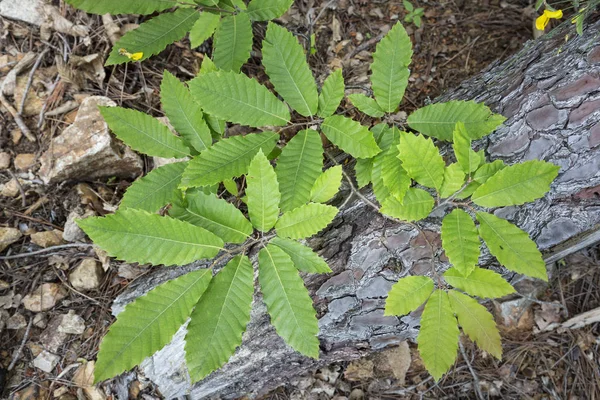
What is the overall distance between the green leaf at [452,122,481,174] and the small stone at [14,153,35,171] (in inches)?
71.2

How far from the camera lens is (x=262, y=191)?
1.17m

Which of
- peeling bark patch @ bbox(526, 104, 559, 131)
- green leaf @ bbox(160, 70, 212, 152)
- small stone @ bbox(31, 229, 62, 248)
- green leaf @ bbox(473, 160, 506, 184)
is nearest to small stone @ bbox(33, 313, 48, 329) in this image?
small stone @ bbox(31, 229, 62, 248)

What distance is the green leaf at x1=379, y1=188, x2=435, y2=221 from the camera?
1234 mm

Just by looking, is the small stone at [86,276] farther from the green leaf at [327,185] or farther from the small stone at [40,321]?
the green leaf at [327,185]

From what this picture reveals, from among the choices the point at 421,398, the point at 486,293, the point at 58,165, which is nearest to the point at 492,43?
the point at 486,293

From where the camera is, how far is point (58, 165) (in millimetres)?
1781

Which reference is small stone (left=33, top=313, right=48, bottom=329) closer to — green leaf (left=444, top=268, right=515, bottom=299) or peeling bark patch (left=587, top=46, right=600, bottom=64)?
green leaf (left=444, top=268, right=515, bottom=299)

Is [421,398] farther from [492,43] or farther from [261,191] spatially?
[492,43]

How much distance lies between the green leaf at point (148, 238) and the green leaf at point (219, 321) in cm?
Answer: 10

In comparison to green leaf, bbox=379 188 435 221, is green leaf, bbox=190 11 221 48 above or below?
above

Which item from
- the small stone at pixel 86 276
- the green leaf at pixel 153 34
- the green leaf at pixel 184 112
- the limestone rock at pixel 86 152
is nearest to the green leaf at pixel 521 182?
the green leaf at pixel 184 112

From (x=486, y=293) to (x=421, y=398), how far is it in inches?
36.6

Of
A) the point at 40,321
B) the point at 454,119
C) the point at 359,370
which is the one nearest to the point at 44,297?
the point at 40,321

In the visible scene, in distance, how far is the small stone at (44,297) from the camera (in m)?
1.73
